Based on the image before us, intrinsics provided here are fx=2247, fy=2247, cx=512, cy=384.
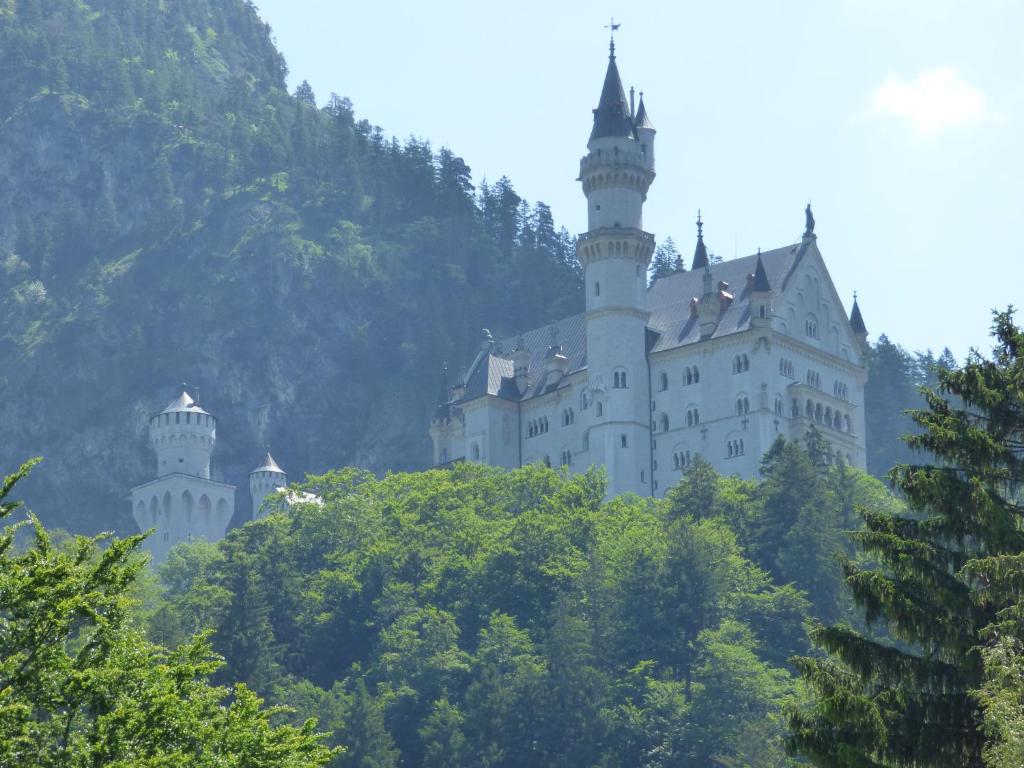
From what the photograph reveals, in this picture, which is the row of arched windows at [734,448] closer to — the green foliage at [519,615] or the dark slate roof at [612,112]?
the green foliage at [519,615]

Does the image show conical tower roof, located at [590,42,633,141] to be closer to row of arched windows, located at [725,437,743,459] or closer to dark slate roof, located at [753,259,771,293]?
dark slate roof, located at [753,259,771,293]

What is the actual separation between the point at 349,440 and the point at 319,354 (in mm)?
8419

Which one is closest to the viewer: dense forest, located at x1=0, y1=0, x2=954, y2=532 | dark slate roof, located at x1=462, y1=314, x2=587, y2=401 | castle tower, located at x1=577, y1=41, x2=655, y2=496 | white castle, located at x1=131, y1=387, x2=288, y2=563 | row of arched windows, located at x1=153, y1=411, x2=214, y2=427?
castle tower, located at x1=577, y1=41, x2=655, y2=496

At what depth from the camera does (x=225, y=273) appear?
159 m

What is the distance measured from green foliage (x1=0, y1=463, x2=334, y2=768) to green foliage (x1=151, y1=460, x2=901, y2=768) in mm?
42640

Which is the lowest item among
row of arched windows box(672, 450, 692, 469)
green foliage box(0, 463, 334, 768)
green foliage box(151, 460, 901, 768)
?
green foliage box(0, 463, 334, 768)

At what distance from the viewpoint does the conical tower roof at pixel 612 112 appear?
355 ft

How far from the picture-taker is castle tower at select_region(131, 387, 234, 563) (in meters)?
126

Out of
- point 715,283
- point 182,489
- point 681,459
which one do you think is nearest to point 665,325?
point 715,283

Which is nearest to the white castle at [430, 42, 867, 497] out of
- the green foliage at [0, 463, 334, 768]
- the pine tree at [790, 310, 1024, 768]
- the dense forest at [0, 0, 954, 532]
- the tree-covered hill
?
the dense forest at [0, 0, 954, 532]

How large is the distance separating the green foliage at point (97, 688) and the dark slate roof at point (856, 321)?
89.7 metres

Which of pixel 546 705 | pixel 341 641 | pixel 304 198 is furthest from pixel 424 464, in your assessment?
pixel 546 705

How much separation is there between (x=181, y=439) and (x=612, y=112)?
116ft

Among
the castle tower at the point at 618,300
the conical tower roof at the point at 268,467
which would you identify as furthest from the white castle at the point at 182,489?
the castle tower at the point at 618,300
